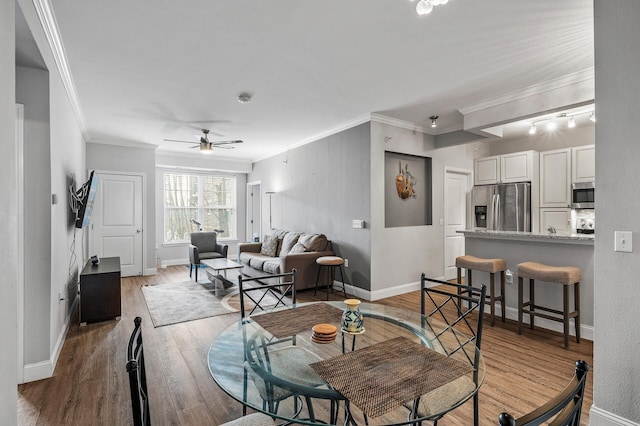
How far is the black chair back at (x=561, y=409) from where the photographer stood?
2.48ft

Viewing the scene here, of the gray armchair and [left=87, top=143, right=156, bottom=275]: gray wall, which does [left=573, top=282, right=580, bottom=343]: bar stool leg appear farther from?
[left=87, top=143, right=156, bottom=275]: gray wall

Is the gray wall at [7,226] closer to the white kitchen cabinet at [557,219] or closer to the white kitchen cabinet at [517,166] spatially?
the white kitchen cabinet at [517,166]

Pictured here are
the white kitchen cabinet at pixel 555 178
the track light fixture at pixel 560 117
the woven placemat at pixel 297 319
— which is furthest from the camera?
the white kitchen cabinet at pixel 555 178

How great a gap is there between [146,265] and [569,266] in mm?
6957

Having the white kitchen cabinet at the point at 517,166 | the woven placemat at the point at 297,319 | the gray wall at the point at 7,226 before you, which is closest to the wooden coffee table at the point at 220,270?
the woven placemat at the point at 297,319

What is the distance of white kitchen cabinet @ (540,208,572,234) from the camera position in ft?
17.1

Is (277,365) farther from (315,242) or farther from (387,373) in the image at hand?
(315,242)

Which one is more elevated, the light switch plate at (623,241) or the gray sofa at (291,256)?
the light switch plate at (623,241)

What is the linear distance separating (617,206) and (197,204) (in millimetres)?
8075

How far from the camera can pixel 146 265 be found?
6.58m

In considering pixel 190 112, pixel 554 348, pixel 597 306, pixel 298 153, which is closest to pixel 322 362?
pixel 597 306

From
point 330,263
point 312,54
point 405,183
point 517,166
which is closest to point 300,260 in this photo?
point 330,263

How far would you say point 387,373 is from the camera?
1.25 meters

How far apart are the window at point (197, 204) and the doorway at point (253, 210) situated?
400mm
